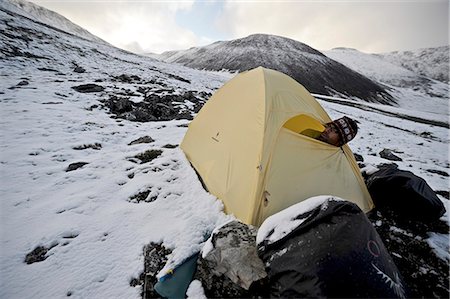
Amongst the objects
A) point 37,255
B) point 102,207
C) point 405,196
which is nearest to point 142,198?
point 102,207

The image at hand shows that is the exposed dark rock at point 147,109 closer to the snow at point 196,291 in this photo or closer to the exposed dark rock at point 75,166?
the exposed dark rock at point 75,166

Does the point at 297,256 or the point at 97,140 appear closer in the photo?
the point at 297,256

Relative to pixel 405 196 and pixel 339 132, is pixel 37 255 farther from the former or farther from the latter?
pixel 405 196

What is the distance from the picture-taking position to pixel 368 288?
6.23ft

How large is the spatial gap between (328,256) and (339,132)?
2630 millimetres

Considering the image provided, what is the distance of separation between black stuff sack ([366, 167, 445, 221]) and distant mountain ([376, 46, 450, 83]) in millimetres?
152472

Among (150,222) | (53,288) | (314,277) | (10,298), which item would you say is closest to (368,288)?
(314,277)


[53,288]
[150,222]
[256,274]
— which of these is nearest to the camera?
[256,274]

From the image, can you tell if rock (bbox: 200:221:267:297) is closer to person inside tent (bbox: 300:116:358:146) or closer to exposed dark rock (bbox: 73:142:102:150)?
person inside tent (bbox: 300:116:358:146)

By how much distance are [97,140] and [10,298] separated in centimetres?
491

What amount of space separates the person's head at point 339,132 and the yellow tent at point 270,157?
16cm

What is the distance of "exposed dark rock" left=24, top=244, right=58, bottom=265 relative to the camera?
286 centimetres

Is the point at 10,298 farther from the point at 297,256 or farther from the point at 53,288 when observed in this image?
the point at 297,256

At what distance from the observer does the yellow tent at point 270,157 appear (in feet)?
11.3
